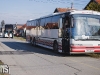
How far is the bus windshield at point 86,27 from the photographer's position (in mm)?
16438

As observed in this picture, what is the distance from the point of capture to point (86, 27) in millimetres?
16734

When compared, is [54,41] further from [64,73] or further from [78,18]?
[64,73]

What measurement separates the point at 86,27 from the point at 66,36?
61.9 inches

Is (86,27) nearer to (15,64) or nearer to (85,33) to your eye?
(85,33)

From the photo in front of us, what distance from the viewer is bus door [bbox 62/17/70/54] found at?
1697cm

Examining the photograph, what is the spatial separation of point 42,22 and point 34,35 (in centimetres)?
395

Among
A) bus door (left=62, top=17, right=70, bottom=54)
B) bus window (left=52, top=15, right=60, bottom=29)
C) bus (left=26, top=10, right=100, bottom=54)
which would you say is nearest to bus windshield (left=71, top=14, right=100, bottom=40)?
bus (left=26, top=10, right=100, bottom=54)

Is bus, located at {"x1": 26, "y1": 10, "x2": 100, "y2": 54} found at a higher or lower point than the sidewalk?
higher

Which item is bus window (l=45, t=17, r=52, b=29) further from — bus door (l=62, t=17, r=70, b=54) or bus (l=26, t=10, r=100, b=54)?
bus door (l=62, t=17, r=70, b=54)

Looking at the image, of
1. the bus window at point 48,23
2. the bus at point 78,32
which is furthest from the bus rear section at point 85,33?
the bus window at point 48,23

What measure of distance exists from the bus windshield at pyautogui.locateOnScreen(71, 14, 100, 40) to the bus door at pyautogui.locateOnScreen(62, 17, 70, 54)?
0.75 m

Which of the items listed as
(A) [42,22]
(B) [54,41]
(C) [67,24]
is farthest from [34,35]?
(C) [67,24]

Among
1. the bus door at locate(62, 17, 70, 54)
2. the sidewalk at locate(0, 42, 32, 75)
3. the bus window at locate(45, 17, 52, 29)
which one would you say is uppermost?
the bus window at locate(45, 17, 52, 29)

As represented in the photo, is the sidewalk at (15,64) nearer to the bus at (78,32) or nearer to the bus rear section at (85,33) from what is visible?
the bus at (78,32)
